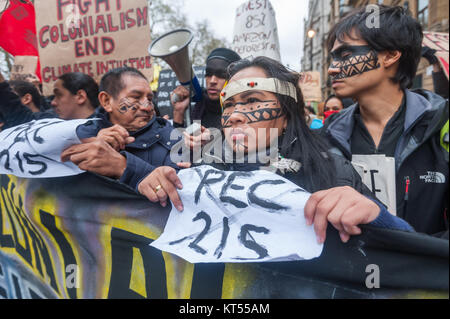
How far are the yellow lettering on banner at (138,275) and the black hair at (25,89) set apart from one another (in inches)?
149

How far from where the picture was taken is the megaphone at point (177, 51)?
7.27 ft

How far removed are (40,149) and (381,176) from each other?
1.93 m

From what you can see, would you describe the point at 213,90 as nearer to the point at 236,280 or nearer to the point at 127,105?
the point at 127,105

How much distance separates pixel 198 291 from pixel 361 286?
0.68 metres

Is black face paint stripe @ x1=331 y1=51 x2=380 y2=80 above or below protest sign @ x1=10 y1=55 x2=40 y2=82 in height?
below

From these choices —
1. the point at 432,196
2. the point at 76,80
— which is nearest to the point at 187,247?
the point at 432,196

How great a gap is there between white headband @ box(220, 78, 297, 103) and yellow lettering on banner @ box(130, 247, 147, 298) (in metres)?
1.02

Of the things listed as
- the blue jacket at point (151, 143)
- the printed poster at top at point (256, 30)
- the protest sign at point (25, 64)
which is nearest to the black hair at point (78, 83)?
the protest sign at point (25, 64)

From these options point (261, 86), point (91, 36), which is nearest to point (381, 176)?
point (261, 86)

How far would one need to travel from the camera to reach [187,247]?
136cm

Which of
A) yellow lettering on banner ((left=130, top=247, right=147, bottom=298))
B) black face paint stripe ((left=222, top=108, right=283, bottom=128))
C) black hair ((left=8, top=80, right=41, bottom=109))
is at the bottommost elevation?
yellow lettering on banner ((left=130, top=247, right=147, bottom=298))

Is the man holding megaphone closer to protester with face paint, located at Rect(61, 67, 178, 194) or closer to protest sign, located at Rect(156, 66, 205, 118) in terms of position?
protester with face paint, located at Rect(61, 67, 178, 194)

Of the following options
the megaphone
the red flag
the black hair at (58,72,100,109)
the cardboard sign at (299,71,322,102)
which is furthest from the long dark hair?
the cardboard sign at (299,71,322,102)

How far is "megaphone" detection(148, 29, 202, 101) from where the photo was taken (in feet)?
7.27
